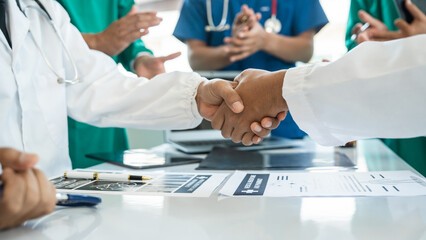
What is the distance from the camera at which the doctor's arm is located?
0.60 meters

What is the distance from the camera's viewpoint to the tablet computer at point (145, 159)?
888mm

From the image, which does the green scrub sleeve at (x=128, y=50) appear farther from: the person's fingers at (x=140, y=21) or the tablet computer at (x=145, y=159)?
the tablet computer at (x=145, y=159)

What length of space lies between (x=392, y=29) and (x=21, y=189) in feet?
4.04

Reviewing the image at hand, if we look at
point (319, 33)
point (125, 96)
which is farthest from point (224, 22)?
point (319, 33)

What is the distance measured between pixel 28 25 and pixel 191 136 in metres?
0.60

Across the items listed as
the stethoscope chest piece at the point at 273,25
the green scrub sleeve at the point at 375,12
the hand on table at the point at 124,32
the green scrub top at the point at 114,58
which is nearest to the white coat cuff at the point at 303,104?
the hand on table at the point at 124,32

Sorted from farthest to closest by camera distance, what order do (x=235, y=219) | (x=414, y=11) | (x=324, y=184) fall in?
1. (x=414, y=11)
2. (x=324, y=184)
3. (x=235, y=219)

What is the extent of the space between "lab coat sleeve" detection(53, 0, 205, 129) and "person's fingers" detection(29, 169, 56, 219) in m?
0.54

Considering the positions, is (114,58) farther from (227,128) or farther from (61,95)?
(227,128)

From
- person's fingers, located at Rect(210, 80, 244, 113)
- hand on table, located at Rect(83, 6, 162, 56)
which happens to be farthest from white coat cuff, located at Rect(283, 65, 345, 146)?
hand on table, located at Rect(83, 6, 162, 56)

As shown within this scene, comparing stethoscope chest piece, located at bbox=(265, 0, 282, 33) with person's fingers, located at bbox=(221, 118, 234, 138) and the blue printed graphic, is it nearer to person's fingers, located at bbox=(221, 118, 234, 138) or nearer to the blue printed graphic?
person's fingers, located at bbox=(221, 118, 234, 138)

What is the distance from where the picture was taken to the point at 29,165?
36 centimetres

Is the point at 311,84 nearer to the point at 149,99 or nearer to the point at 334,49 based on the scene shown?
the point at 149,99

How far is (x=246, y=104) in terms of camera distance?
2.72 feet
